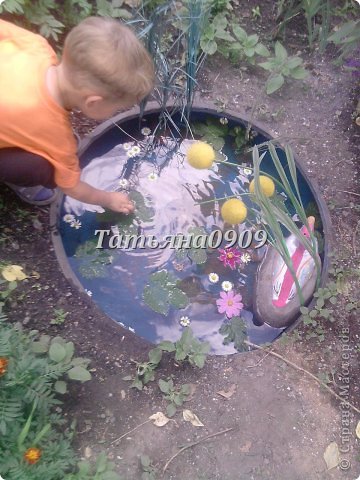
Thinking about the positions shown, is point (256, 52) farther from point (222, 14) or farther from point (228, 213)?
point (228, 213)

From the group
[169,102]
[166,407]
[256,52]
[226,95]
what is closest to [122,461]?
[166,407]

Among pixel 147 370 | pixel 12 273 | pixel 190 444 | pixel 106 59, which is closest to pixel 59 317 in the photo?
pixel 12 273

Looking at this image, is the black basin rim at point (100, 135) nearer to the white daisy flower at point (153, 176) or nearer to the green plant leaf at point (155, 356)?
the green plant leaf at point (155, 356)

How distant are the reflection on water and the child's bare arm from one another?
12 centimetres

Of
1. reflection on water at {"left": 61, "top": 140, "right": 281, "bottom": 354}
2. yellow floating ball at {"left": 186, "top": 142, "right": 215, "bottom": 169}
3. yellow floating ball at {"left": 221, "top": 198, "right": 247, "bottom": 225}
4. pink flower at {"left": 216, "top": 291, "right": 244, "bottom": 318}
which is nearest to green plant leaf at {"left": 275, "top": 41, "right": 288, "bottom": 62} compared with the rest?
reflection on water at {"left": 61, "top": 140, "right": 281, "bottom": 354}

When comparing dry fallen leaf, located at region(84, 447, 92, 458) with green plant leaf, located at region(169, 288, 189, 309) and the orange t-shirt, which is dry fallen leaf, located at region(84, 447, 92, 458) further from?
the orange t-shirt

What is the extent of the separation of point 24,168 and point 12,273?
0.30m

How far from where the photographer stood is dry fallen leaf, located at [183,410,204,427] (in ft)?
4.57

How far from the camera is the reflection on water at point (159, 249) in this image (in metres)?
1.64

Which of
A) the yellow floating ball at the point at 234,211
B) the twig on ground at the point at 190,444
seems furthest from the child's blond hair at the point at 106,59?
the twig on ground at the point at 190,444

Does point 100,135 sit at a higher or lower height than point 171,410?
higher

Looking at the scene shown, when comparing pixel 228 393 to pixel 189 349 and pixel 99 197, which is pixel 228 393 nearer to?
pixel 189 349

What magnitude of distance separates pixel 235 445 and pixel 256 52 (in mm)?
1378

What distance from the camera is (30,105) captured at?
1.26 m
